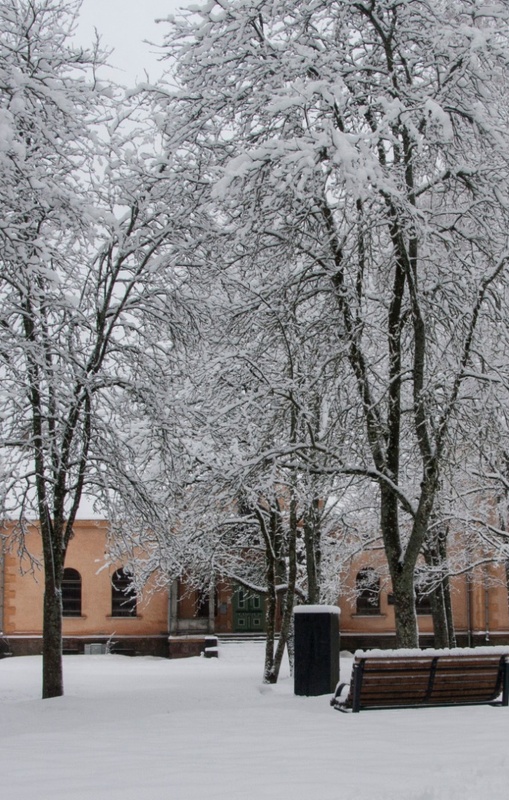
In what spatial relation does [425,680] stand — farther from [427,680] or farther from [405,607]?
[405,607]

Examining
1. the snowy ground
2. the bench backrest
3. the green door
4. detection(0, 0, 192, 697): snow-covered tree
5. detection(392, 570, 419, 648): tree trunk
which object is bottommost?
the green door

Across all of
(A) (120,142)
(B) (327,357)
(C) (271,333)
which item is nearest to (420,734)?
(B) (327,357)

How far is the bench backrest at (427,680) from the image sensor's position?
10000 mm

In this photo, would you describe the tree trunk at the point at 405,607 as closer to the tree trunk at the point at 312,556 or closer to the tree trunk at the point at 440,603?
the tree trunk at the point at 312,556

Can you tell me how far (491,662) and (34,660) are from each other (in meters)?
24.5

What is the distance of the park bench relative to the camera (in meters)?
9.98

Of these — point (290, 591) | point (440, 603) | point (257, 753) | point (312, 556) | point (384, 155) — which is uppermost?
point (384, 155)

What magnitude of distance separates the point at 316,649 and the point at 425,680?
7.37ft

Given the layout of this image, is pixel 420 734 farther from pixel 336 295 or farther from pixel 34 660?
pixel 34 660

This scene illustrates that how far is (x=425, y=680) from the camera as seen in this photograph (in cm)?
1027

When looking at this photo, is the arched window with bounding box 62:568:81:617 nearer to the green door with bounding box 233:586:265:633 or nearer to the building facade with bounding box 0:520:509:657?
the building facade with bounding box 0:520:509:657

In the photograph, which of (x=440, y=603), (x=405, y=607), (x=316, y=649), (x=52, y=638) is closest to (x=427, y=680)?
(x=405, y=607)

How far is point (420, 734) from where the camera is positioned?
8602 millimetres

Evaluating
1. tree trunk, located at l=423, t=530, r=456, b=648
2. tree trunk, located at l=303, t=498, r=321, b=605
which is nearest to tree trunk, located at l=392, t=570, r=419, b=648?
tree trunk, located at l=303, t=498, r=321, b=605
